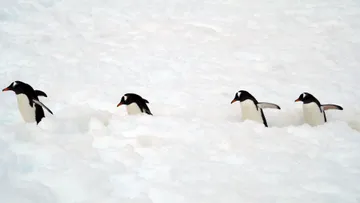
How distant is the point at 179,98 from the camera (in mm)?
4430

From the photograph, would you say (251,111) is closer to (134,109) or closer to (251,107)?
(251,107)

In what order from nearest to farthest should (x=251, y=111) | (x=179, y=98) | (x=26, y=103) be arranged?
(x=26, y=103), (x=251, y=111), (x=179, y=98)

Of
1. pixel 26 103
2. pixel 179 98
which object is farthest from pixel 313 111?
pixel 26 103

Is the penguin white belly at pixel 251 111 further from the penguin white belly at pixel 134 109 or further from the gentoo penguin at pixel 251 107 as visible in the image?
the penguin white belly at pixel 134 109

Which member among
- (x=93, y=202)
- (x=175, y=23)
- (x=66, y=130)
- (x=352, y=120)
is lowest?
(x=352, y=120)

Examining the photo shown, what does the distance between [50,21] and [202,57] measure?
3.68 m

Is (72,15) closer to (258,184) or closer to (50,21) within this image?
(50,21)

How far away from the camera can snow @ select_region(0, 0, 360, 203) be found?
2193 mm

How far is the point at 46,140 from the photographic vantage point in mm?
2658

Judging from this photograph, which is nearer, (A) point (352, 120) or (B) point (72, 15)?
(A) point (352, 120)

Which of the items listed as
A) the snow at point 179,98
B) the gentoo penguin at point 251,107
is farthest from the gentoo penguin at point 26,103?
the gentoo penguin at point 251,107

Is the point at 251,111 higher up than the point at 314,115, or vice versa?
the point at 251,111

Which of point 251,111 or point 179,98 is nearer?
point 251,111

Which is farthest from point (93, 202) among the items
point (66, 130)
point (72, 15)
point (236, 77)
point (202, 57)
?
point (72, 15)
